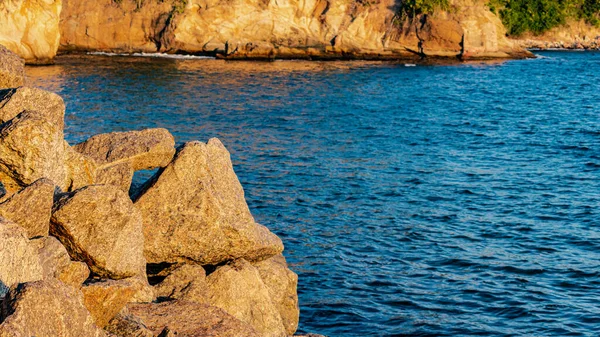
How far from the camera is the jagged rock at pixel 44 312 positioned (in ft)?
25.4

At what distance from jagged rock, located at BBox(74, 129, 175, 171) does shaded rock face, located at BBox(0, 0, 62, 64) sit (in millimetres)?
53349

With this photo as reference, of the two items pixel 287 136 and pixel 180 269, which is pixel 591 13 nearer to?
pixel 287 136

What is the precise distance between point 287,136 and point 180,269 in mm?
24408

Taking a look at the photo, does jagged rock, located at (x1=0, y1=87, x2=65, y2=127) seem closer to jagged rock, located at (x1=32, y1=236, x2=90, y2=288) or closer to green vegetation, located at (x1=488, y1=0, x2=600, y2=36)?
jagged rock, located at (x1=32, y1=236, x2=90, y2=288)

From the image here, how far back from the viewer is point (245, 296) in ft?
44.0

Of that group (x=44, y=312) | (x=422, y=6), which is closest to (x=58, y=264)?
(x=44, y=312)

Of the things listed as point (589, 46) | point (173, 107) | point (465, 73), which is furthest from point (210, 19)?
point (589, 46)

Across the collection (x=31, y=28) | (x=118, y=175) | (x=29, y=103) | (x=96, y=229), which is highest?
(x=31, y=28)

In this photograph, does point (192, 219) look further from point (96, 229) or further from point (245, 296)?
point (96, 229)

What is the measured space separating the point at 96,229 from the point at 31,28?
59999mm

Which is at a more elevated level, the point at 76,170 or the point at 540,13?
the point at 540,13

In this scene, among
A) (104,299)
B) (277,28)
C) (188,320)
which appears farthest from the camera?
(277,28)

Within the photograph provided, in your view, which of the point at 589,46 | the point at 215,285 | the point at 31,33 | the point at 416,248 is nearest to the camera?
the point at 215,285

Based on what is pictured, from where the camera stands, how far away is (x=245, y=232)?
14016 millimetres
